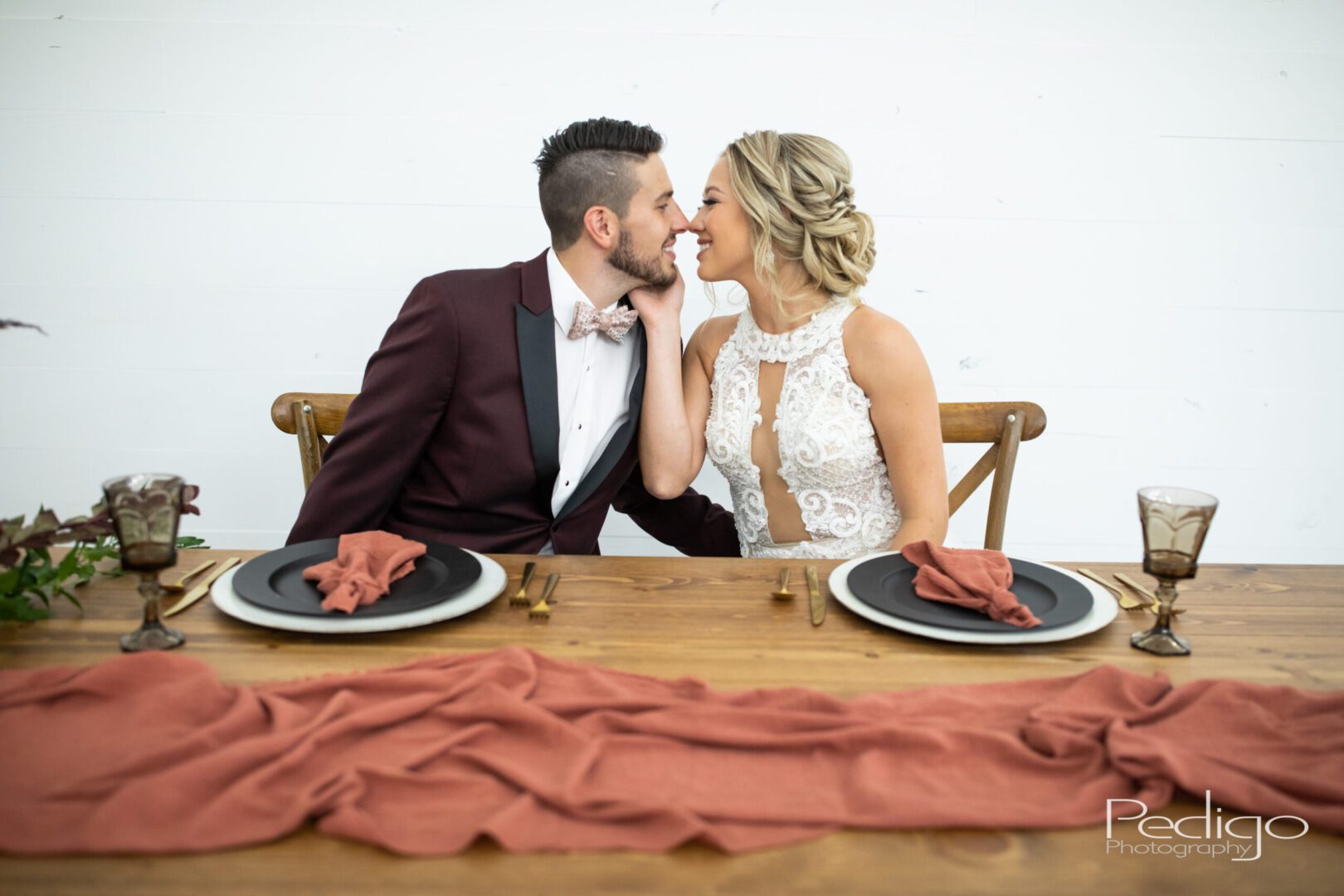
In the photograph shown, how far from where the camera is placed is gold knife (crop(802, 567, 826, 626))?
1319mm

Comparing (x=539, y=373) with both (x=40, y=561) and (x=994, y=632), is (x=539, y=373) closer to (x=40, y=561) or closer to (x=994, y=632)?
(x=40, y=561)

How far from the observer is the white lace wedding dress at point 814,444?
2.23 metres

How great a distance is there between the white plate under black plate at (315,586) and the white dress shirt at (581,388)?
2.36ft

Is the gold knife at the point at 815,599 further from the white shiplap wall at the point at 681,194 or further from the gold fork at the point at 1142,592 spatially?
the white shiplap wall at the point at 681,194

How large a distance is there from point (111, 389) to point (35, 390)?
211 millimetres

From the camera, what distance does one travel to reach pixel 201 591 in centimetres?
137

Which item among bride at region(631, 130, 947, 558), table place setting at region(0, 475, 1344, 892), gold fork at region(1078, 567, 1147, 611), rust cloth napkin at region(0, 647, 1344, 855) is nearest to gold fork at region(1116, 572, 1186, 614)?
gold fork at region(1078, 567, 1147, 611)

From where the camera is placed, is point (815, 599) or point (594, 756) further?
point (815, 599)

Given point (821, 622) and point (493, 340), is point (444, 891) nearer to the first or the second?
point (821, 622)

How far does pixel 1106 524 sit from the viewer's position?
122 inches

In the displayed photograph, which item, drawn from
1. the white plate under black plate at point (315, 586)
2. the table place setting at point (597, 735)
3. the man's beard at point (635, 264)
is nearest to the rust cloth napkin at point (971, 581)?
the table place setting at point (597, 735)

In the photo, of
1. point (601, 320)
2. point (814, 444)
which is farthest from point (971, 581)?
point (601, 320)

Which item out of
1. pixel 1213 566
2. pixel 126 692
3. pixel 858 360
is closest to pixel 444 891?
pixel 126 692

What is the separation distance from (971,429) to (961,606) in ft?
3.16
